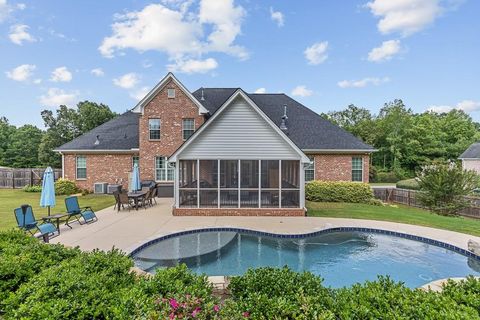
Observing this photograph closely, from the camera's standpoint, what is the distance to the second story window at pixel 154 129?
19.2 meters

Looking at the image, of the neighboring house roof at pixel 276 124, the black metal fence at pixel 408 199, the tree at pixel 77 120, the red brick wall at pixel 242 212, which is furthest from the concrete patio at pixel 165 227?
the tree at pixel 77 120

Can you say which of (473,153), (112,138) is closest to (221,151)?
(112,138)

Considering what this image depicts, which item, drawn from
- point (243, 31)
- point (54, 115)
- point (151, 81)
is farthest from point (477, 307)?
point (54, 115)

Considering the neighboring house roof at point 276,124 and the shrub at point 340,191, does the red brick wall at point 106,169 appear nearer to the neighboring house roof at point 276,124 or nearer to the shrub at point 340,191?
the neighboring house roof at point 276,124

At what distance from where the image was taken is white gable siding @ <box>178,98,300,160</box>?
13.2 m

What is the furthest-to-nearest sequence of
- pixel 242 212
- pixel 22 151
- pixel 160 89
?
pixel 22 151
pixel 160 89
pixel 242 212

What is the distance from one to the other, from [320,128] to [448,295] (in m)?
17.7

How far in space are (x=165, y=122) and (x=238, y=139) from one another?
8.10 m

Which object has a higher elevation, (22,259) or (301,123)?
(301,123)

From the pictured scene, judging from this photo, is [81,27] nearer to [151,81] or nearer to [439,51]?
[151,81]

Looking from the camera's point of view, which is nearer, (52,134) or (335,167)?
(335,167)

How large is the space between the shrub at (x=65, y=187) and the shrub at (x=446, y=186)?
2394 centimetres

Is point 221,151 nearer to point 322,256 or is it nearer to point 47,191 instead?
point 322,256

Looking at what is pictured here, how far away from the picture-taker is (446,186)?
1483 cm
